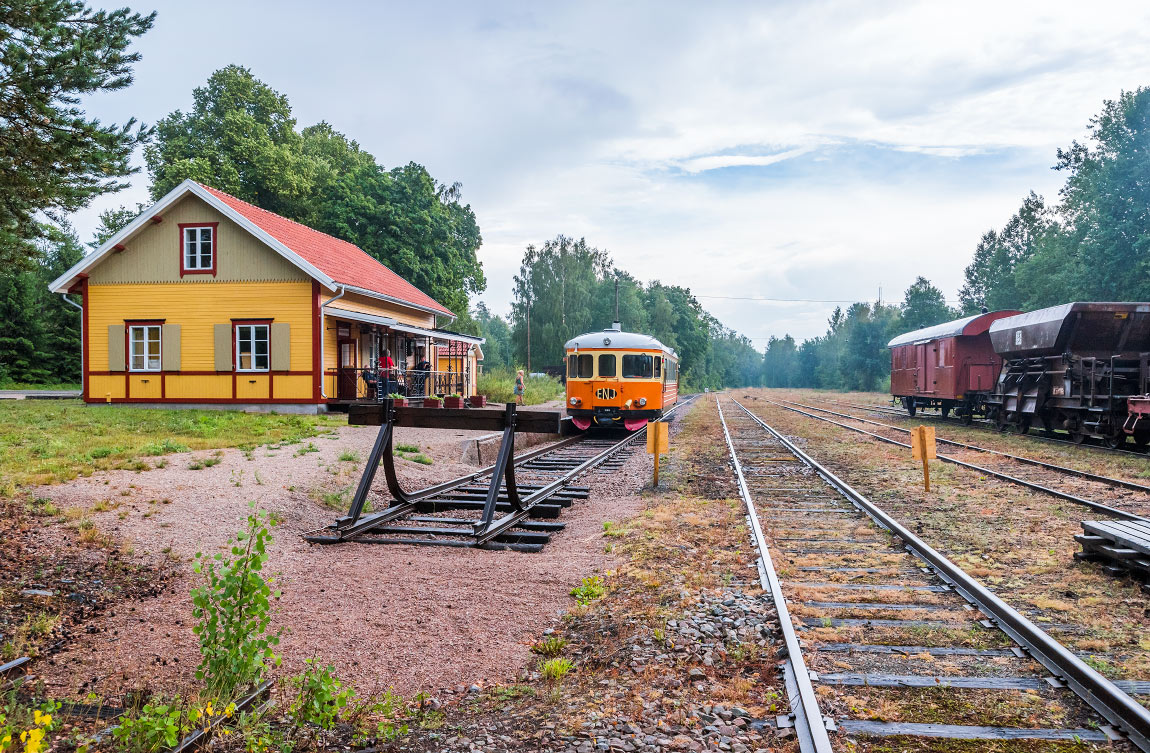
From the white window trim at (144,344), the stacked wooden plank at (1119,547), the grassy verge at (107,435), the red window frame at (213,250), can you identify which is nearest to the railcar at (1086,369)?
the stacked wooden plank at (1119,547)

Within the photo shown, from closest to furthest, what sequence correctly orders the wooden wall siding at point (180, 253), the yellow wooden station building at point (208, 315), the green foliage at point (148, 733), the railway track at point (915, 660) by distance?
the green foliage at point (148, 733) → the railway track at point (915, 660) → the yellow wooden station building at point (208, 315) → the wooden wall siding at point (180, 253)

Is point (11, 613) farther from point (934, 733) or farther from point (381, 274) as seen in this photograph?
point (381, 274)

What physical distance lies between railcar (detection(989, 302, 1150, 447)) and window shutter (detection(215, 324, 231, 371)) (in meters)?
21.9

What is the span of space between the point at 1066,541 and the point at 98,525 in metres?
9.51

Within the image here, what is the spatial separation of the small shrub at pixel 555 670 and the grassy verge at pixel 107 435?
23.1 ft

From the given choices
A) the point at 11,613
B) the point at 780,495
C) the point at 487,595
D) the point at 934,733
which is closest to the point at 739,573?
the point at 487,595

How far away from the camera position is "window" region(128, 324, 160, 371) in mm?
22641

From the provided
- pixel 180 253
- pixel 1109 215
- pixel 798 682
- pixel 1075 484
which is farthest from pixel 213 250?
pixel 1109 215

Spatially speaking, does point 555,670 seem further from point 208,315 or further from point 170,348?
point 170,348

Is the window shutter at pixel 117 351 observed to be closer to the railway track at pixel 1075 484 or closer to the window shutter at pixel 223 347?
the window shutter at pixel 223 347

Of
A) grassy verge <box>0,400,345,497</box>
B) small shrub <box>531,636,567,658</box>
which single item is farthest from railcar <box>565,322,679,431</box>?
small shrub <box>531,636,567,658</box>

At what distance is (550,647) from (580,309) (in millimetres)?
60042

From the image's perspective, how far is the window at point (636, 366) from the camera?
1917 cm

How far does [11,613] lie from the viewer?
509 centimetres
